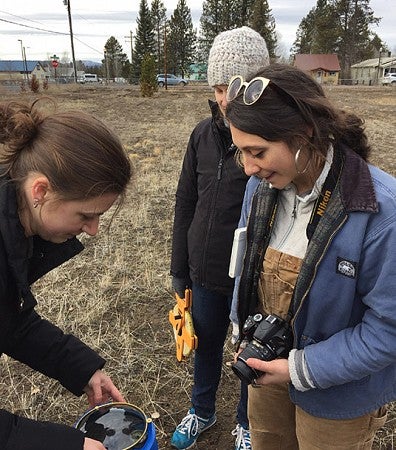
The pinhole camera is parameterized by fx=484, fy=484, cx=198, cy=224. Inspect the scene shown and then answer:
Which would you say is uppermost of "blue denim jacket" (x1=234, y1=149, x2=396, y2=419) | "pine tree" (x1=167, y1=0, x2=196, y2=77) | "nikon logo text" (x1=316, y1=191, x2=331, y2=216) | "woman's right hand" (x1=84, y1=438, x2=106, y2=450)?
"pine tree" (x1=167, y1=0, x2=196, y2=77)

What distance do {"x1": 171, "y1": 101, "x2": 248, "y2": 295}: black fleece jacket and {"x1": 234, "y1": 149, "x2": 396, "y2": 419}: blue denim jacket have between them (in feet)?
2.31

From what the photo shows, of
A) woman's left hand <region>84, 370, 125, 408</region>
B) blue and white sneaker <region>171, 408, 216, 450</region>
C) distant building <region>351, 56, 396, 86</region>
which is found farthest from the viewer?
distant building <region>351, 56, 396, 86</region>

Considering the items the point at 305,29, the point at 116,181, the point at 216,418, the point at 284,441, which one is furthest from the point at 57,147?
the point at 305,29

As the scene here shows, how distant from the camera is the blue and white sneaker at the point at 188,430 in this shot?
8.28ft

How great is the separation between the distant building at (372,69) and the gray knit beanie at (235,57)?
2126 inches

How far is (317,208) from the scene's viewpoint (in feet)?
4.89

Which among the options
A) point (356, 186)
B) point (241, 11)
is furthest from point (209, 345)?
point (241, 11)

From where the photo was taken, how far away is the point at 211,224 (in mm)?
2205

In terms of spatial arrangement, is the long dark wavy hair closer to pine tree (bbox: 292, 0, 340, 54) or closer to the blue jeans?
the blue jeans

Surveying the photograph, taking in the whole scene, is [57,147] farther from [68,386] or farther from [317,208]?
[68,386]

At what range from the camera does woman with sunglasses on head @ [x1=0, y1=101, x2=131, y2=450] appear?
1.35 metres

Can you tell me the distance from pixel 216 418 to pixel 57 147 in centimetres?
192

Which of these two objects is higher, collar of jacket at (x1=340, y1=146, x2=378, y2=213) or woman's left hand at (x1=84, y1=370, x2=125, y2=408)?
collar of jacket at (x1=340, y1=146, x2=378, y2=213)

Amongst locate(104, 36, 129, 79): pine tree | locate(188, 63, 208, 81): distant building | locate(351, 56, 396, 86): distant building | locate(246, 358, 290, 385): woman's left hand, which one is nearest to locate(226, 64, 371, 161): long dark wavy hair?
locate(246, 358, 290, 385): woman's left hand
